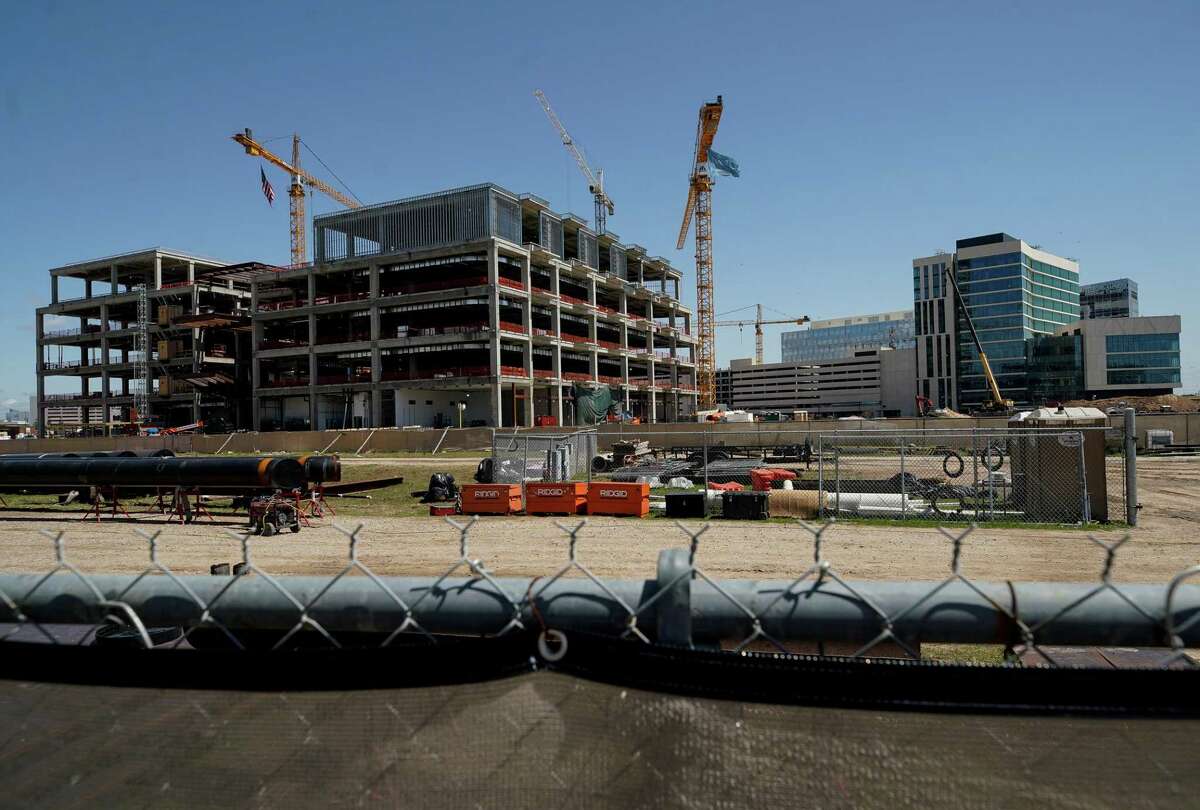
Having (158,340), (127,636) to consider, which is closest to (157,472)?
(127,636)

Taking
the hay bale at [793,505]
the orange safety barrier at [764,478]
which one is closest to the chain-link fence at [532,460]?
the orange safety barrier at [764,478]

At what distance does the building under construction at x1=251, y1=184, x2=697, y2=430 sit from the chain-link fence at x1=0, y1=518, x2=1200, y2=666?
66.0 metres

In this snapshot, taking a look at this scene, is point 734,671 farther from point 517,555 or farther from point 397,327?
point 397,327

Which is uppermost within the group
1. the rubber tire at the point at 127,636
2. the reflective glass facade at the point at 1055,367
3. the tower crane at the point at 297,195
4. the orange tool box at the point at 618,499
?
the tower crane at the point at 297,195

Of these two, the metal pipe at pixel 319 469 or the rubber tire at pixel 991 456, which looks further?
the metal pipe at pixel 319 469

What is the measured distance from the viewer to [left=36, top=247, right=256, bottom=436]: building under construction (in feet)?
286

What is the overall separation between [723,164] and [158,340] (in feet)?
287

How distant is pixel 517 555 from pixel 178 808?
13979mm

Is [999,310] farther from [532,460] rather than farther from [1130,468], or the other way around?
[532,460]

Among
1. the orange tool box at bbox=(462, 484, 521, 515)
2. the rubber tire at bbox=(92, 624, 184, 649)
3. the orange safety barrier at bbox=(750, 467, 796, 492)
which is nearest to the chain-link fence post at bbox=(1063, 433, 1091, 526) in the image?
the orange safety barrier at bbox=(750, 467, 796, 492)

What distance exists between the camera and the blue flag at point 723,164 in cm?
12081

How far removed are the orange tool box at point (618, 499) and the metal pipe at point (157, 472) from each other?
8.84m

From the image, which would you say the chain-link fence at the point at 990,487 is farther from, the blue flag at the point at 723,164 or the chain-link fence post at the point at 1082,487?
the blue flag at the point at 723,164

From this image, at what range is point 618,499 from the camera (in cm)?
2220
